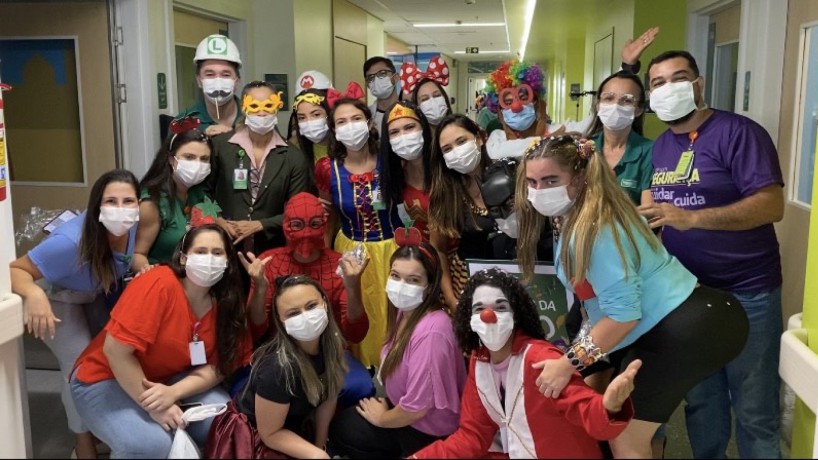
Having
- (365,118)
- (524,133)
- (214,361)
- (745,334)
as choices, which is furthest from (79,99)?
(745,334)

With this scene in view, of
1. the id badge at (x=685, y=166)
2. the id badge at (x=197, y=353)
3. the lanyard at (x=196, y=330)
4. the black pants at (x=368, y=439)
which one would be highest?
the id badge at (x=685, y=166)

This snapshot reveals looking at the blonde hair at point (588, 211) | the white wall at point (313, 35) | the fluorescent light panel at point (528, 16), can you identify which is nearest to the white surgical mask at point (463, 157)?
the blonde hair at point (588, 211)

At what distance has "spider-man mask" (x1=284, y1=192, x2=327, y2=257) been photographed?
8.57 ft

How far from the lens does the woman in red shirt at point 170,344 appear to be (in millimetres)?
2152

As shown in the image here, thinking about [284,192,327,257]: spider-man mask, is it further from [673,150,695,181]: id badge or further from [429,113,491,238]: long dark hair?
[673,150,695,181]: id badge

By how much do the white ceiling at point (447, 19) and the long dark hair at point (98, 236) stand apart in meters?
5.31

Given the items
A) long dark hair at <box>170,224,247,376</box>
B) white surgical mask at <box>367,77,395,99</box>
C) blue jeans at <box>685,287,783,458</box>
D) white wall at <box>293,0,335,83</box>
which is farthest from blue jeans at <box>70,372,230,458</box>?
white wall at <box>293,0,335,83</box>

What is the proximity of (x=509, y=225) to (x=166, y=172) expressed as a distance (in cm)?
132

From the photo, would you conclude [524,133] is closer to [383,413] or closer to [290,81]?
[383,413]

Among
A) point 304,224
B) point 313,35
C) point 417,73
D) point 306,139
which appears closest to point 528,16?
point 313,35

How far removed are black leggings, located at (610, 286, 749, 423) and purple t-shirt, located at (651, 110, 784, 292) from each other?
36 centimetres

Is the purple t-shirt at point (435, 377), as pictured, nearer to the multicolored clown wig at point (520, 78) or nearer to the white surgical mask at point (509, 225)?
the white surgical mask at point (509, 225)

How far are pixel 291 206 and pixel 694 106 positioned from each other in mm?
1443

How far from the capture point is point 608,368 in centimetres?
196
